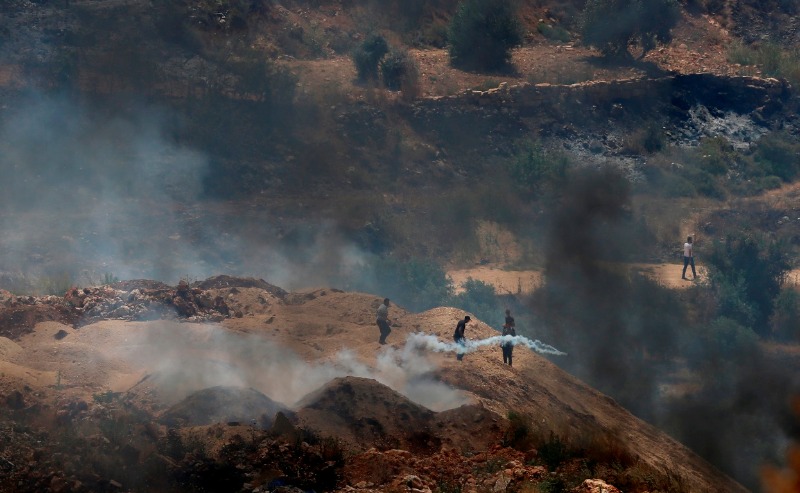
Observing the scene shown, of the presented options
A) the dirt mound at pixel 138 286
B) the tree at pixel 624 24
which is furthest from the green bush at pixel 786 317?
the dirt mound at pixel 138 286

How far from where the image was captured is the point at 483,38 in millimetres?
38781

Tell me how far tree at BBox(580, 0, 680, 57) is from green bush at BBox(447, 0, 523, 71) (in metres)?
3.37

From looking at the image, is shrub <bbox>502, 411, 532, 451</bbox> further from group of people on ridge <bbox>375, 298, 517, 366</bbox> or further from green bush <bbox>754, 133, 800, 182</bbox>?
green bush <bbox>754, 133, 800, 182</bbox>

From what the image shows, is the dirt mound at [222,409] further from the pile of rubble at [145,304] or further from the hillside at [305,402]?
the pile of rubble at [145,304]

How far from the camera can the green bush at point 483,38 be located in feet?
128

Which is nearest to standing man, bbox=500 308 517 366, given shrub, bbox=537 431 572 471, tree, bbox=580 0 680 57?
shrub, bbox=537 431 572 471

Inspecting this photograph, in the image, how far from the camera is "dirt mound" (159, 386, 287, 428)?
48.6 feet

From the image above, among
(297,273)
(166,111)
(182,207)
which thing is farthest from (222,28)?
(297,273)

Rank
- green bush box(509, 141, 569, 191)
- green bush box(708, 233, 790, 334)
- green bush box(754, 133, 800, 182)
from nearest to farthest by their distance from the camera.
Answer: green bush box(708, 233, 790, 334) → green bush box(509, 141, 569, 191) → green bush box(754, 133, 800, 182)

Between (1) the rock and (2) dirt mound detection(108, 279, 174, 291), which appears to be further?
(2) dirt mound detection(108, 279, 174, 291)

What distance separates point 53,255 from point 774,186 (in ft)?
82.9

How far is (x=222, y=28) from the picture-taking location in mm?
37406

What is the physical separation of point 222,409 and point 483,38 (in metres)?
26.8

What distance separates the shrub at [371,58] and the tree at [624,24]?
930 centimetres
